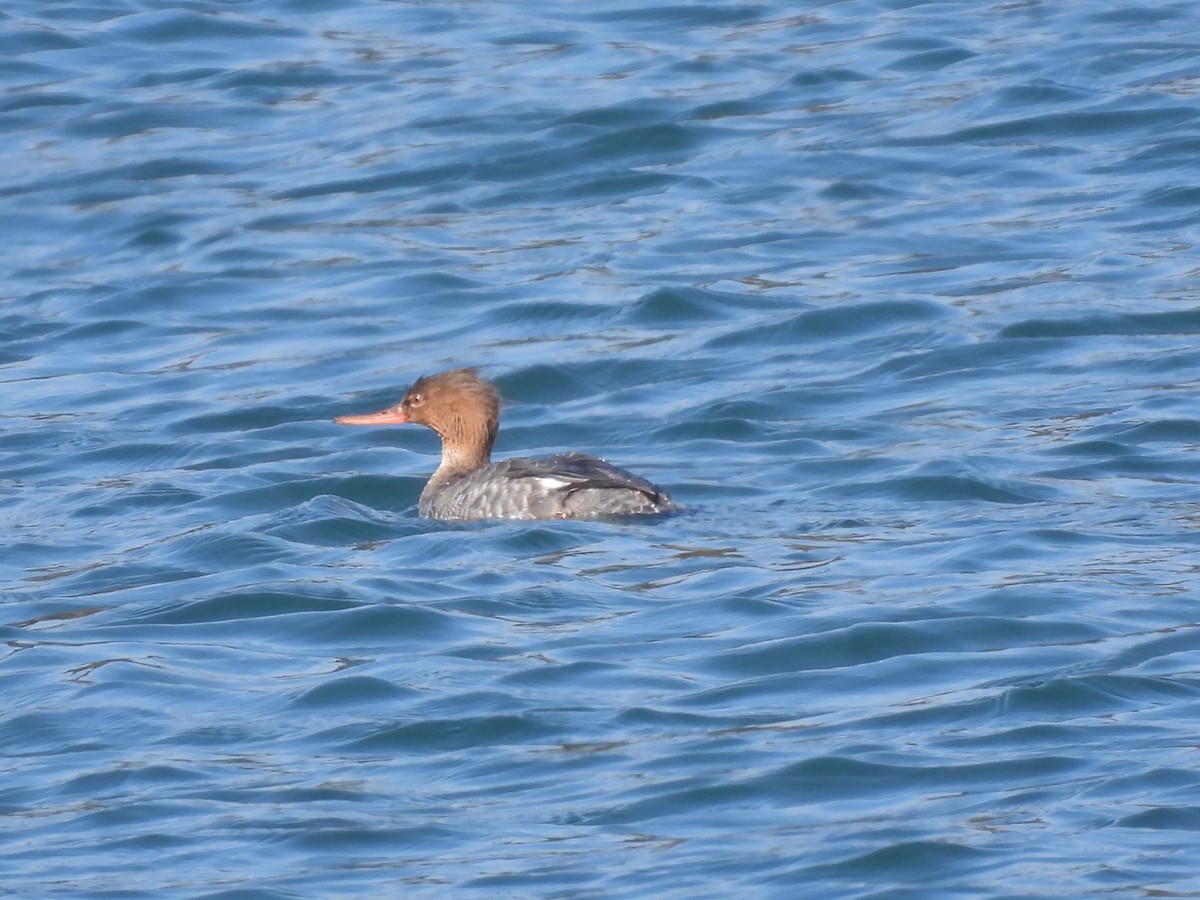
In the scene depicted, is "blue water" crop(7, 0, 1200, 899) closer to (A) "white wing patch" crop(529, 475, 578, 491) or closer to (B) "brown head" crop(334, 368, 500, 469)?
(A) "white wing patch" crop(529, 475, 578, 491)

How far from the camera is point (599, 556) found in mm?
10070

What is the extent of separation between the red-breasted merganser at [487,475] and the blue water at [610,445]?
0.62 ft

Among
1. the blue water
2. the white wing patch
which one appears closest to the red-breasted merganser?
the white wing patch

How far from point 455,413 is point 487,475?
2.77ft

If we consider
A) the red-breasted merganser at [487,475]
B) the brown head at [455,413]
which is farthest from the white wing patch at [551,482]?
the brown head at [455,413]

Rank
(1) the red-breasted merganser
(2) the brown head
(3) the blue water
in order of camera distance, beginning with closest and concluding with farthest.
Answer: (3) the blue water
(1) the red-breasted merganser
(2) the brown head

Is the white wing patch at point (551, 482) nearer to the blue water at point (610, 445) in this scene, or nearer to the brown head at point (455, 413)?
the blue water at point (610, 445)

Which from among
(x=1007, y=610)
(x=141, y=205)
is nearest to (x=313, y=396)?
(x=141, y=205)

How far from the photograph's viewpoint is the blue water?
7004 millimetres

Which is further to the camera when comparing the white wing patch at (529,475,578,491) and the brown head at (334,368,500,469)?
the brown head at (334,368,500,469)

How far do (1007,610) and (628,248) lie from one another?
6400 mm

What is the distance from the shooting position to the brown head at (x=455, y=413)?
11859mm

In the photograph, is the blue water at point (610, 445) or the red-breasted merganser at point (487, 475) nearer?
the blue water at point (610, 445)

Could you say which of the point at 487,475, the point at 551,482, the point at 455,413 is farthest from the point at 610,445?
the point at 551,482
